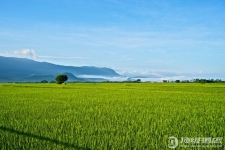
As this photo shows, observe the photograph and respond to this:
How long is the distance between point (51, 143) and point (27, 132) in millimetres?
1416

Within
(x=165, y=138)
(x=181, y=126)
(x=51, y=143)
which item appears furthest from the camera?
(x=181, y=126)

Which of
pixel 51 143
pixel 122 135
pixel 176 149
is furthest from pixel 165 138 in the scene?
pixel 51 143

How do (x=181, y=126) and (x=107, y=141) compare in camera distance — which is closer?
(x=107, y=141)

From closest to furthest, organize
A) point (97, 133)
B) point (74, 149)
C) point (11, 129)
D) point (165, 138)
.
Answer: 1. point (74, 149)
2. point (165, 138)
3. point (97, 133)
4. point (11, 129)

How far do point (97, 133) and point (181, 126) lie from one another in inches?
117

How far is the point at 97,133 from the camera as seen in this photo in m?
6.63

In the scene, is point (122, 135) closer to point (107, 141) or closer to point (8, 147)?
point (107, 141)

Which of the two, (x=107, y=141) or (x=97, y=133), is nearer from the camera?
(x=107, y=141)

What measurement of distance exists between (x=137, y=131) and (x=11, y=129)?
399 cm

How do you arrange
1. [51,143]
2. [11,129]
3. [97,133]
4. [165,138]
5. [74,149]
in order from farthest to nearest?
Answer: [11,129], [97,133], [165,138], [51,143], [74,149]

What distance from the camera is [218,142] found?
5.95 m

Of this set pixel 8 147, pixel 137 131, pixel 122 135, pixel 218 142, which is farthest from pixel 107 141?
pixel 218 142

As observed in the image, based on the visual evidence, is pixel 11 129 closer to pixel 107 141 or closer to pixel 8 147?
pixel 8 147

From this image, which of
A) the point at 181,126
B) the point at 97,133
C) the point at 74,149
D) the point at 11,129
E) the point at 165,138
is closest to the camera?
the point at 74,149
